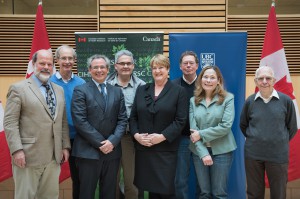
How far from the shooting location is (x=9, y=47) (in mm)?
5266

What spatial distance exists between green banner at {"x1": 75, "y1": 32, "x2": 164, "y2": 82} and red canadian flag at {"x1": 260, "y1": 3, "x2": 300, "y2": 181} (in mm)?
1240

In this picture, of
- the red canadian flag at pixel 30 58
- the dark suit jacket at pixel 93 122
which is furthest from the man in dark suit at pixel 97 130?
the red canadian flag at pixel 30 58

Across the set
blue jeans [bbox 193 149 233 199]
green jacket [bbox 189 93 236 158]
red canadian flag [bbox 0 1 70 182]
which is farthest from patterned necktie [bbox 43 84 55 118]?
red canadian flag [bbox 0 1 70 182]

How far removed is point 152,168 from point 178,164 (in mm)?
371

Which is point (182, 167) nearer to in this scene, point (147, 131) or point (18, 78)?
point (147, 131)

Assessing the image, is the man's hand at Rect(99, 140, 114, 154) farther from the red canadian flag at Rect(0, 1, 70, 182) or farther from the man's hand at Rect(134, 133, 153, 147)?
the red canadian flag at Rect(0, 1, 70, 182)

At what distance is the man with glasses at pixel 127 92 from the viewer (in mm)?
2932

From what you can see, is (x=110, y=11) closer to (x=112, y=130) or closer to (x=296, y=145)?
(x=112, y=130)

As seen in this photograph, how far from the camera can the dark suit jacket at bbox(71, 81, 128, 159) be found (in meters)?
2.49

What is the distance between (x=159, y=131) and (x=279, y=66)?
6.12ft

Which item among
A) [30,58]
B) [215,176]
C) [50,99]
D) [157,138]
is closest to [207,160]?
[215,176]

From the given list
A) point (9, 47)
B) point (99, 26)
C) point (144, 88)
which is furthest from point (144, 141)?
point (9, 47)

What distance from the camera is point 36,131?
2.38 meters

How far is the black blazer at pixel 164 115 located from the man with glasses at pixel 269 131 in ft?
1.93
